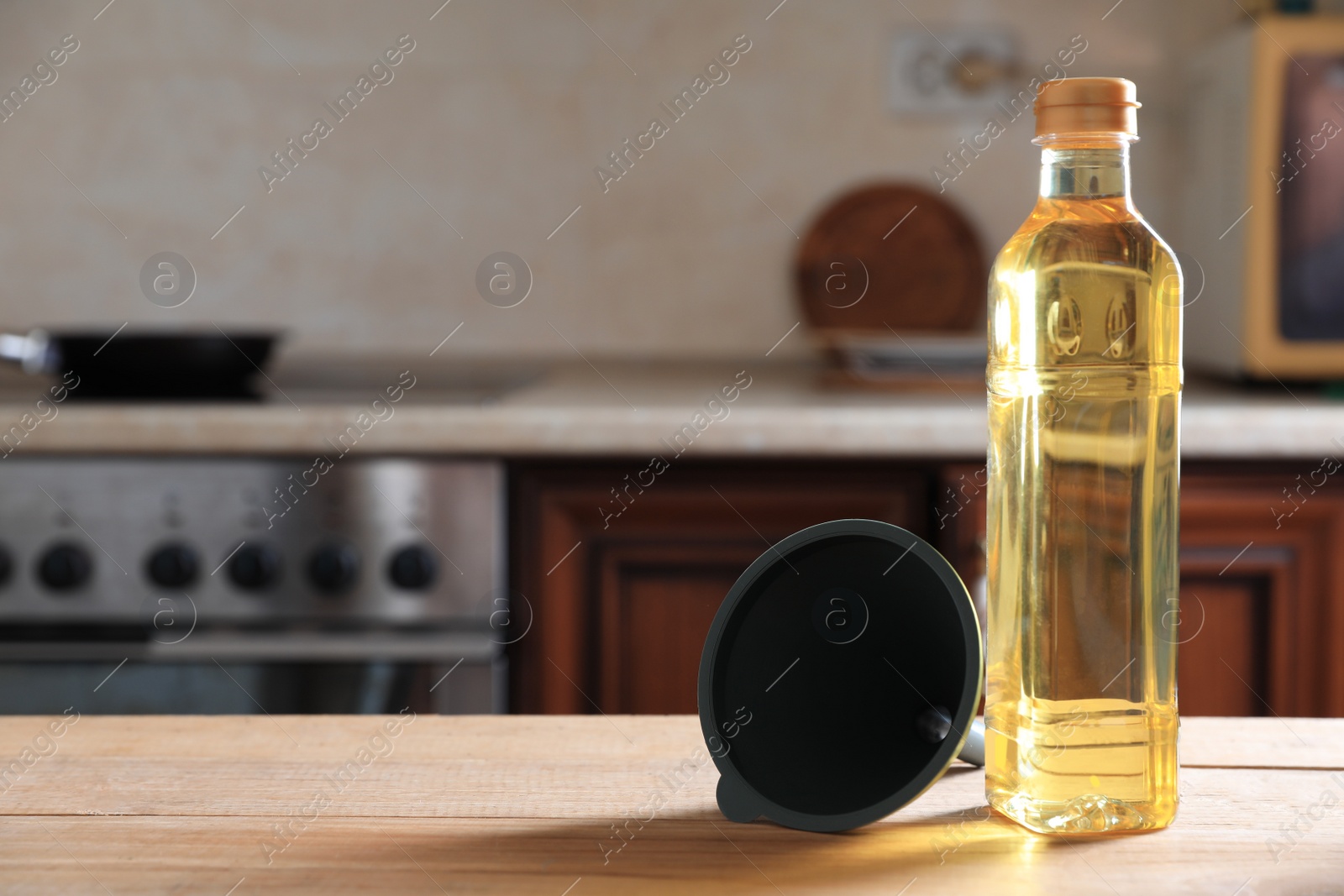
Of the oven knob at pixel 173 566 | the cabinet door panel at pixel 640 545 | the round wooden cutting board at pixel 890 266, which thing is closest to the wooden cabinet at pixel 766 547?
the cabinet door panel at pixel 640 545

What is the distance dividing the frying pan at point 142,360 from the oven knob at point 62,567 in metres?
0.22

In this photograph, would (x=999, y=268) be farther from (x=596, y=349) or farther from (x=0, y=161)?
(x=0, y=161)

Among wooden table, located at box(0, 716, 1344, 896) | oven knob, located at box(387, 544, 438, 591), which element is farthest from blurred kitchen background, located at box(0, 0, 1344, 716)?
wooden table, located at box(0, 716, 1344, 896)

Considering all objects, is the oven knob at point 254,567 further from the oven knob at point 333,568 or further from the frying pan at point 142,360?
the frying pan at point 142,360

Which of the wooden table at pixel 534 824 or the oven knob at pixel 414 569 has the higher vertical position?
the wooden table at pixel 534 824

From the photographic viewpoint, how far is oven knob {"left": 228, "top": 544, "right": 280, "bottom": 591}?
1.24 metres

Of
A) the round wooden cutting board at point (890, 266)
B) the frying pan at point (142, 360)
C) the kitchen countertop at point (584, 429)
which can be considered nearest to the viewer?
the kitchen countertop at point (584, 429)

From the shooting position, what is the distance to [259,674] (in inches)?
48.5

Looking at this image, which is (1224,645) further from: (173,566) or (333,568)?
(173,566)

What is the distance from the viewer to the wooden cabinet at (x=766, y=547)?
48.0 inches

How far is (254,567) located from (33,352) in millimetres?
477

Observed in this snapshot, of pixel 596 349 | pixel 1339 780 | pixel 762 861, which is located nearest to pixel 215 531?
pixel 596 349

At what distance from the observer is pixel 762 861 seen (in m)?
0.40

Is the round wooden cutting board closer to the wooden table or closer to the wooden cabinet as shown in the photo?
the wooden cabinet
